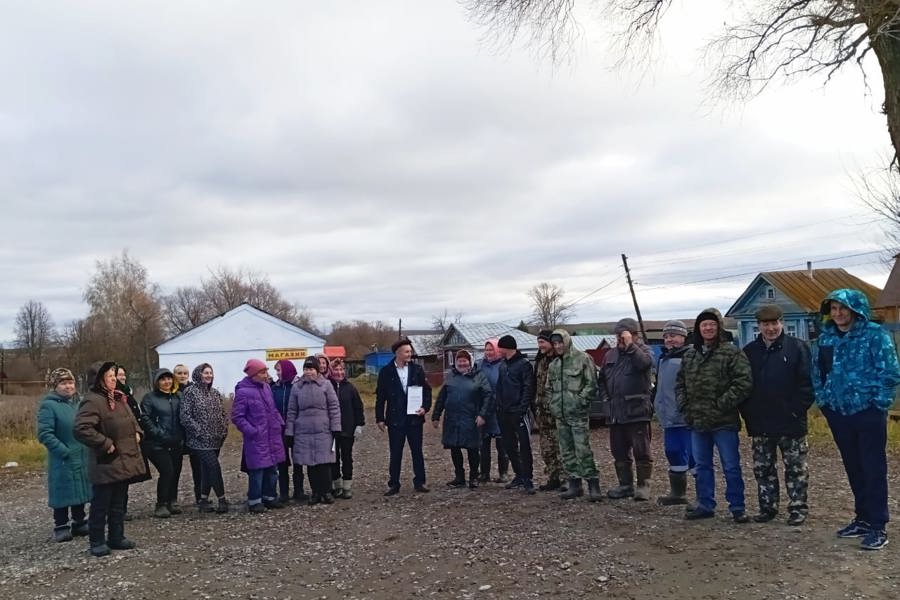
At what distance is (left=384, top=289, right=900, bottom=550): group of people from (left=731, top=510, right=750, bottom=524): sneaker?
1 cm

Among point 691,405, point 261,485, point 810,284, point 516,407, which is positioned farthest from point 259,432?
point 810,284

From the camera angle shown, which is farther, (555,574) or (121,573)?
(121,573)

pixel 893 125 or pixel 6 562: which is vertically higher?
pixel 893 125

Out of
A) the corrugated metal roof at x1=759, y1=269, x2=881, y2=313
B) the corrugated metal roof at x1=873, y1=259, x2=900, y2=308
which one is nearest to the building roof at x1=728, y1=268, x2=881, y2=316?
the corrugated metal roof at x1=759, y1=269, x2=881, y2=313

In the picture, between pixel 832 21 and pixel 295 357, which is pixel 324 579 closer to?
pixel 832 21

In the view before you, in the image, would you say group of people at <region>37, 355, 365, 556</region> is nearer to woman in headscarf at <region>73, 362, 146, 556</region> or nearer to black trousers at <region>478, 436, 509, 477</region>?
woman in headscarf at <region>73, 362, 146, 556</region>

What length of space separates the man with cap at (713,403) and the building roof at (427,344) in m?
52.7

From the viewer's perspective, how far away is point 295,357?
36.4m

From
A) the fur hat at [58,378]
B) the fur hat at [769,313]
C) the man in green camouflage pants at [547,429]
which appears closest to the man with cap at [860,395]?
the fur hat at [769,313]

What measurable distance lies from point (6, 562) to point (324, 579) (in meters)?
3.17

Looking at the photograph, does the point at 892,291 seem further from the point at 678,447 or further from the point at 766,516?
the point at 766,516

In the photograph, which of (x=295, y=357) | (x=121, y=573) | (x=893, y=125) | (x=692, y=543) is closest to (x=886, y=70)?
(x=893, y=125)

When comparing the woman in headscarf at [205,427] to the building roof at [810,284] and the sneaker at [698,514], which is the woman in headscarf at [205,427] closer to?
the sneaker at [698,514]

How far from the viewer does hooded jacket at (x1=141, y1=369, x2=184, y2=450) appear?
25.2 feet
